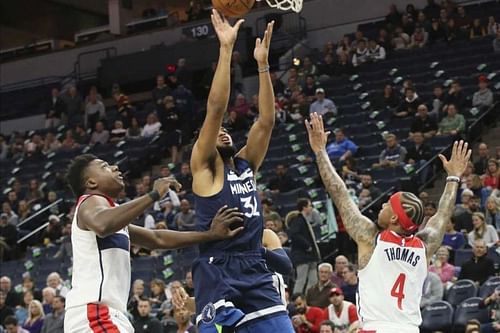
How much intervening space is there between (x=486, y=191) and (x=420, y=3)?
9976 mm

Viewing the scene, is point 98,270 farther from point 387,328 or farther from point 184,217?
point 184,217

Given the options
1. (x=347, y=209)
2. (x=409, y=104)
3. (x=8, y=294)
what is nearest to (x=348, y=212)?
(x=347, y=209)

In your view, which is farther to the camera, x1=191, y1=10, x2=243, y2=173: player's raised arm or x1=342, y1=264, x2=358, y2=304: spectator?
x1=342, y1=264, x2=358, y2=304: spectator

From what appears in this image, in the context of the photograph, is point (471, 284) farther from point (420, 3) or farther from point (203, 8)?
point (203, 8)

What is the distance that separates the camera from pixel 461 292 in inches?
497

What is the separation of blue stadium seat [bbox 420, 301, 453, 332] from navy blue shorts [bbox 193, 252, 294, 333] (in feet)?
20.4

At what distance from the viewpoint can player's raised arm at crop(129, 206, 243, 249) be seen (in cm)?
623

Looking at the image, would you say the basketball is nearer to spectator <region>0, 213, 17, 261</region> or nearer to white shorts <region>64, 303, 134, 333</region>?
white shorts <region>64, 303, 134, 333</region>

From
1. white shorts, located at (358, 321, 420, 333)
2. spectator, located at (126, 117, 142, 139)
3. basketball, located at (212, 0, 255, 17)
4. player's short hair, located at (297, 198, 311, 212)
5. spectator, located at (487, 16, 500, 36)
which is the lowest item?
white shorts, located at (358, 321, 420, 333)

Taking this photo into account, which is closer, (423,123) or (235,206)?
(235,206)

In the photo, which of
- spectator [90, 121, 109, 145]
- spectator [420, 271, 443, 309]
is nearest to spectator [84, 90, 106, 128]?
spectator [90, 121, 109, 145]

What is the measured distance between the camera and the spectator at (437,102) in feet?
60.6

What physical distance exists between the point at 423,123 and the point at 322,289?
5.73m

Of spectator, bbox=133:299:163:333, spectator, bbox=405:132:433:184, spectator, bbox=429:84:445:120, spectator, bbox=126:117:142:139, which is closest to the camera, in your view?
spectator, bbox=133:299:163:333
